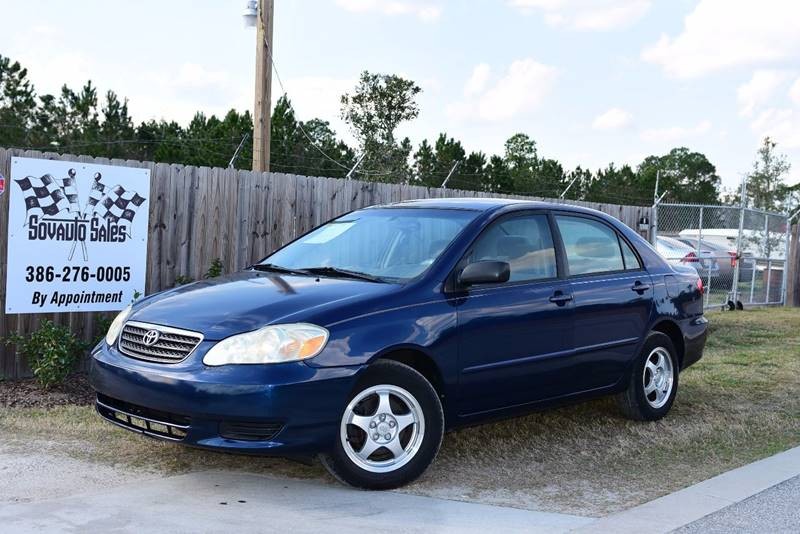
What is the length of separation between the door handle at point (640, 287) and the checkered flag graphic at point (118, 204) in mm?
4389

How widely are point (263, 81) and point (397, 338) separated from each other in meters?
7.25

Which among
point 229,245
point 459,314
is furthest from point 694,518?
point 229,245

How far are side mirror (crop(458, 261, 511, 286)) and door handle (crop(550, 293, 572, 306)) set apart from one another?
2.37 feet

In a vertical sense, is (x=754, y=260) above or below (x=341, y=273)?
below

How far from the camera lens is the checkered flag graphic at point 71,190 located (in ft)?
26.9

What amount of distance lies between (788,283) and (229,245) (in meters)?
14.1

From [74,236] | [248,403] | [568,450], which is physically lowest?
[568,450]

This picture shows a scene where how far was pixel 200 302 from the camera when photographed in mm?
5496

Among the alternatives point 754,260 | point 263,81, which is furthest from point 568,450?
point 754,260

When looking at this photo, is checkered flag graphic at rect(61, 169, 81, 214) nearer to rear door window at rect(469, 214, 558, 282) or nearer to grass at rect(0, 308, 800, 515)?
grass at rect(0, 308, 800, 515)

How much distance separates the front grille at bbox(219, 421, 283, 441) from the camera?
5.00 metres

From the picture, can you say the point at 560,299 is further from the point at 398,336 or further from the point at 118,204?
the point at 118,204

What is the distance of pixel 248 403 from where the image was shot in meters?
4.91

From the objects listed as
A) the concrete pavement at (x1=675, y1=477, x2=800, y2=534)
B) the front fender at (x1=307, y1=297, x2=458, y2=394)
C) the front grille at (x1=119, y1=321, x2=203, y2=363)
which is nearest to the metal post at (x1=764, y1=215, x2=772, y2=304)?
the concrete pavement at (x1=675, y1=477, x2=800, y2=534)
